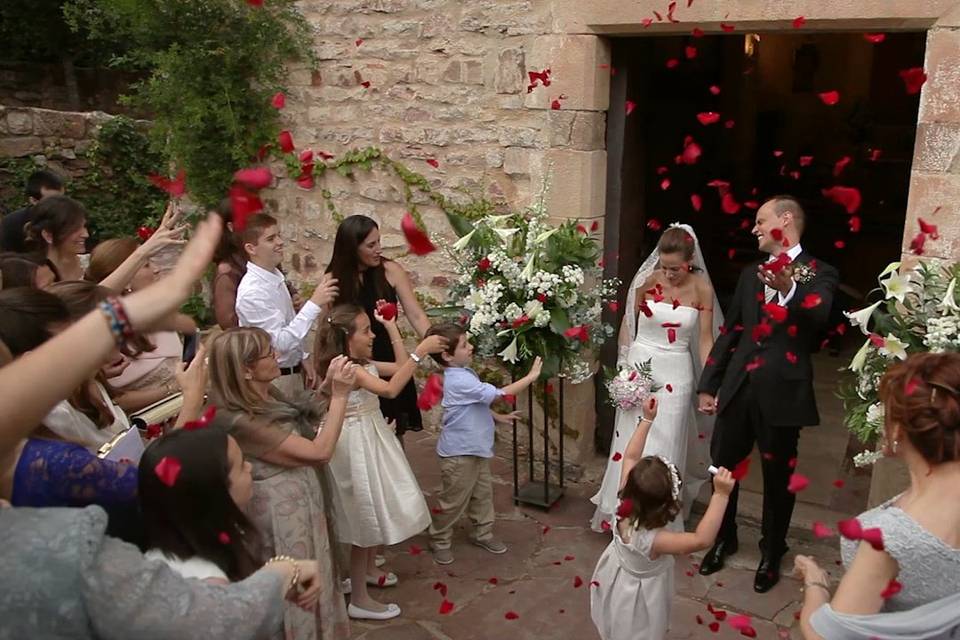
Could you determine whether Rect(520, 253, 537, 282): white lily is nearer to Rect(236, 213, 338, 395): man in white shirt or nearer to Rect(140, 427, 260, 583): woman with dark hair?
Rect(236, 213, 338, 395): man in white shirt

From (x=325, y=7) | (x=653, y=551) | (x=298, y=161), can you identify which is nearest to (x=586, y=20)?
(x=325, y=7)

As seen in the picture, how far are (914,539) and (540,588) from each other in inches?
101

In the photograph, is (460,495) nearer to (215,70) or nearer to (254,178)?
(254,178)

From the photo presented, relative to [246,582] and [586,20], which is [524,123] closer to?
[586,20]

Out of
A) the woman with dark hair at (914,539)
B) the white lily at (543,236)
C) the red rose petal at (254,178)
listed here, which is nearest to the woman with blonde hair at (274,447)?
Answer: the red rose petal at (254,178)

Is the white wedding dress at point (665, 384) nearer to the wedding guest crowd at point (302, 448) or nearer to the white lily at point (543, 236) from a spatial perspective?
the wedding guest crowd at point (302, 448)

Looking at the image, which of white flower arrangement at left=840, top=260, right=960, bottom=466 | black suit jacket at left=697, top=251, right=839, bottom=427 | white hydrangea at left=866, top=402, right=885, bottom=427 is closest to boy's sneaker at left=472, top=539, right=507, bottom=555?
black suit jacket at left=697, top=251, right=839, bottom=427

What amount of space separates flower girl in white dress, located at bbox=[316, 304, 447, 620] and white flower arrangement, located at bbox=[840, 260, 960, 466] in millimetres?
2028

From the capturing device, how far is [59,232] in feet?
14.9

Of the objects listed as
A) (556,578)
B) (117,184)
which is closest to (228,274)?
(556,578)

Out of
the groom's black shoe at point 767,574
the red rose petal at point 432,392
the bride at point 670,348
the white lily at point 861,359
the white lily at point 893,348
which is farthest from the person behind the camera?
the red rose petal at point 432,392

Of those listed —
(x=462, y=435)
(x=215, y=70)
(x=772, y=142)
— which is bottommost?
(x=462, y=435)

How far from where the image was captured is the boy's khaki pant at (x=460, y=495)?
15.2 ft

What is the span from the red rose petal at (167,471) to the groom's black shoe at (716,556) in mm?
3207
